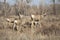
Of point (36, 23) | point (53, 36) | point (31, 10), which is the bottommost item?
point (53, 36)

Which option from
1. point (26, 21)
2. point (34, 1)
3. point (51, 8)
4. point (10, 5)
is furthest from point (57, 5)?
point (10, 5)

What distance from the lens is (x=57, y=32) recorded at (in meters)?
3.01

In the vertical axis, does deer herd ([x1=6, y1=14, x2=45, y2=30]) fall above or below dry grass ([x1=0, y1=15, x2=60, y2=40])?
above

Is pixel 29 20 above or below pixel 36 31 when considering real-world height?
above

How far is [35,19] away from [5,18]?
523 mm

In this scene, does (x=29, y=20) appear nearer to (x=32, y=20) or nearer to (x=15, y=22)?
(x=32, y=20)

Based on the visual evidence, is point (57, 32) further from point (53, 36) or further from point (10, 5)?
point (10, 5)

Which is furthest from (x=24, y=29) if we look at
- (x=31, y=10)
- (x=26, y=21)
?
(x=31, y=10)

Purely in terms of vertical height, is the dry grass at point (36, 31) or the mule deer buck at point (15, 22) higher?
the mule deer buck at point (15, 22)

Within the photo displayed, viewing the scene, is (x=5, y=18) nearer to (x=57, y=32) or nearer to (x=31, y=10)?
(x=31, y=10)

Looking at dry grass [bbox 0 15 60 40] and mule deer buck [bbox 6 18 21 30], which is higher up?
mule deer buck [bbox 6 18 21 30]

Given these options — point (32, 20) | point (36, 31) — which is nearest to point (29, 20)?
point (32, 20)

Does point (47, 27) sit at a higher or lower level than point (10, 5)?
lower

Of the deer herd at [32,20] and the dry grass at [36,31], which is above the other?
the deer herd at [32,20]
